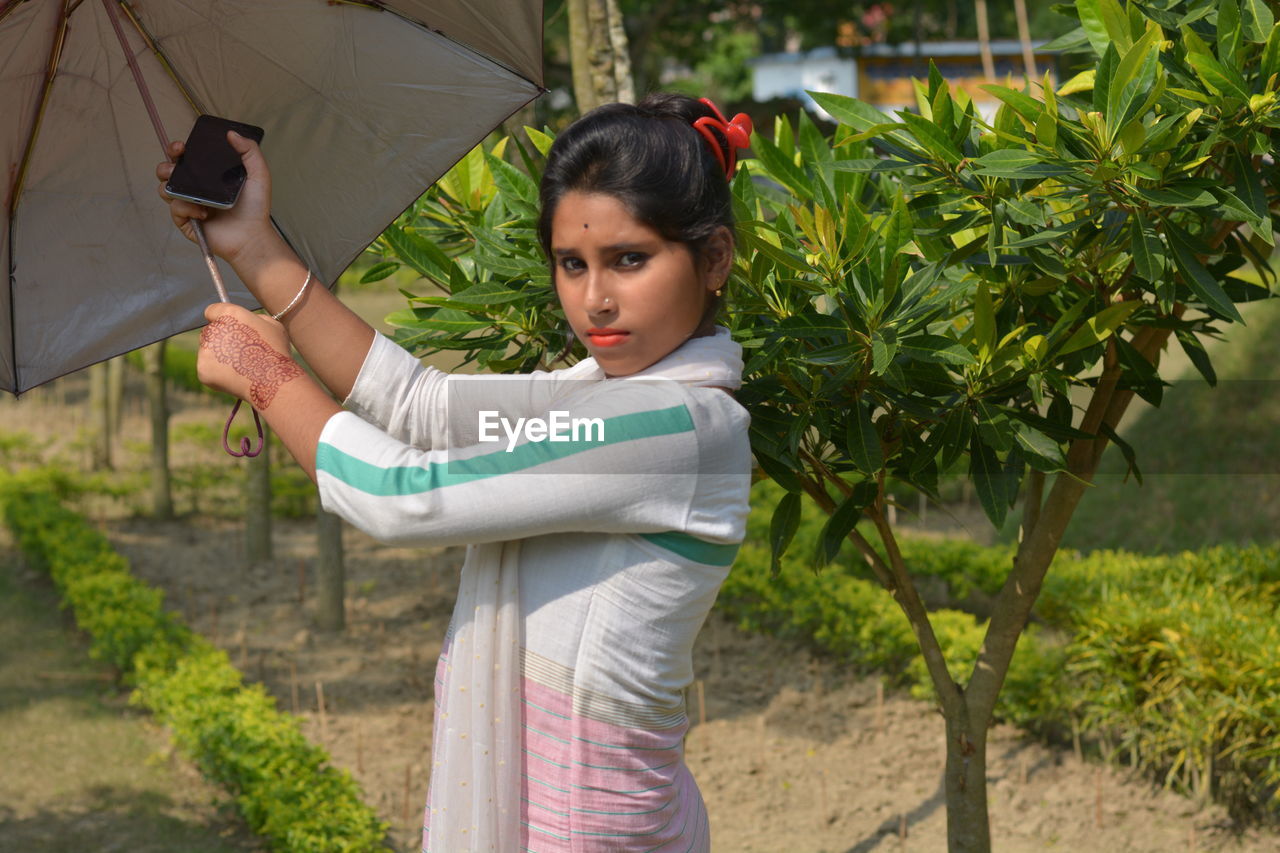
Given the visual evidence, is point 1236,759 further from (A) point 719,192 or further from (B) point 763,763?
(A) point 719,192

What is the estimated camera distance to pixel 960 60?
70.2 ft

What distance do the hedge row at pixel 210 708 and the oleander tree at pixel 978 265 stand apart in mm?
1934

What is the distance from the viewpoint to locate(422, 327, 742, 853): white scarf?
1.54 m

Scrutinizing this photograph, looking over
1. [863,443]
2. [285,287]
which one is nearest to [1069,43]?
[863,443]

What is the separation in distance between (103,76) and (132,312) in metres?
0.39

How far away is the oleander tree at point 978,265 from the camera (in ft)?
6.83

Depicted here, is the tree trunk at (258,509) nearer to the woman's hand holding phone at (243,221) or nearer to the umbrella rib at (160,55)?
the umbrella rib at (160,55)

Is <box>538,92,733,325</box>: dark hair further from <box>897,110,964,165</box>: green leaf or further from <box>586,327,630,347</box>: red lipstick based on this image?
<box>897,110,964,165</box>: green leaf

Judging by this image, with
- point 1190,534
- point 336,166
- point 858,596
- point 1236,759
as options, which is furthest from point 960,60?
point 336,166

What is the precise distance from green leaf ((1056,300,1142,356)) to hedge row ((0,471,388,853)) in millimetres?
2657

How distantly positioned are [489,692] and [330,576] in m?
4.57

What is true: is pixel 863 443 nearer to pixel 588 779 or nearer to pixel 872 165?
pixel 872 165

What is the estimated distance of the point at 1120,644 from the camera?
4.55 metres

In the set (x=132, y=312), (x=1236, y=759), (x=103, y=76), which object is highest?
(x=103, y=76)
